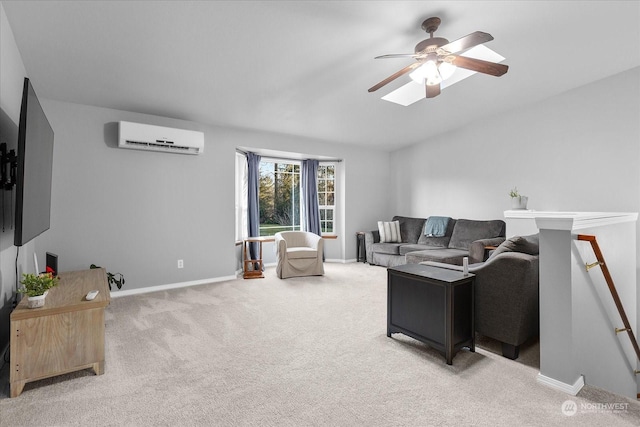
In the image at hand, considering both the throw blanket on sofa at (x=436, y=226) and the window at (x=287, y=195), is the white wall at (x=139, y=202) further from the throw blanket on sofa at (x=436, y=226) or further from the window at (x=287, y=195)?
the throw blanket on sofa at (x=436, y=226)

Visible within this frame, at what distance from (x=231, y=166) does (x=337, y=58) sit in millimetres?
2424

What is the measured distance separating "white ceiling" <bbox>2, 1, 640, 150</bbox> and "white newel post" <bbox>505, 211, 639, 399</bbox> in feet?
6.26

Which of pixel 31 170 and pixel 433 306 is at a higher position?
pixel 31 170

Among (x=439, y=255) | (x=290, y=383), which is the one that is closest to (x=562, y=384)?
(x=290, y=383)

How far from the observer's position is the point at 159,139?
4.03m

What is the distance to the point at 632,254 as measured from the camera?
133 inches

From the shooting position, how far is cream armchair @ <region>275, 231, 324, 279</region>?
493 centimetres

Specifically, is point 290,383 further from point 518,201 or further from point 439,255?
point 518,201

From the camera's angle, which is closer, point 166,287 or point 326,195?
point 166,287

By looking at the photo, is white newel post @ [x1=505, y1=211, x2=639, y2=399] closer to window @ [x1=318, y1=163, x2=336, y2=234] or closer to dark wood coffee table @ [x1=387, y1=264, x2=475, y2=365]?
dark wood coffee table @ [x1=387, y1=264, x2=475, y2=365]

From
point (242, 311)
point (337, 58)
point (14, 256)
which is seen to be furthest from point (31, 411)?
point (337, 58)

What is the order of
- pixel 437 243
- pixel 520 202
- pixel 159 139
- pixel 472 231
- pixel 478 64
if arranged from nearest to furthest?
pixel 478 64 < pixel 159 139 < pixel 520 202 < pixel 472 231 < pixel 437 243

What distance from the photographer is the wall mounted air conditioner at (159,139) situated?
3.83 meters

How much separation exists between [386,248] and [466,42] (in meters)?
3.90
